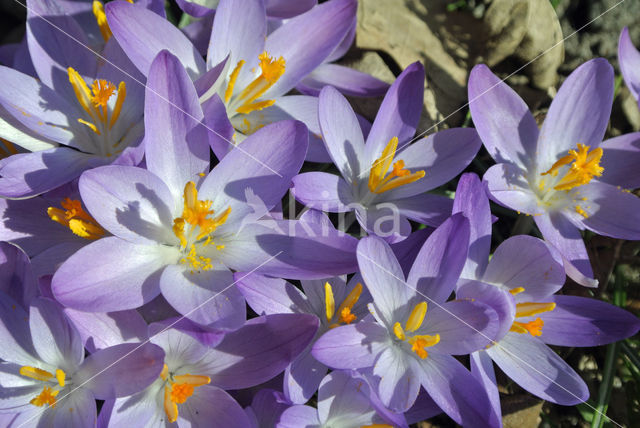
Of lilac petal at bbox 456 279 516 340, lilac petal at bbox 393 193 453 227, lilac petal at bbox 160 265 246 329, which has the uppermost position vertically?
lilac petal at bbox 393 193 453 227

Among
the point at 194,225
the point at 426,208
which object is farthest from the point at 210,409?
the point at 426,208

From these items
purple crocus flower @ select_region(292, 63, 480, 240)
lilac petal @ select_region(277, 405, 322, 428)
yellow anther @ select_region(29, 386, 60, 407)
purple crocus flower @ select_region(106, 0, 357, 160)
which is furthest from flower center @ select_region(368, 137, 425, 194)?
yellow anther @ select_region(29, 386, 60, 407)

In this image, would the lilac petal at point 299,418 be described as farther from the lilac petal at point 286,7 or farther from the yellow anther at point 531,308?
the lilac petal at point 286,7

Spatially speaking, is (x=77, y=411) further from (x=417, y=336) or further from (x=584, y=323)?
(x=584, y=323)

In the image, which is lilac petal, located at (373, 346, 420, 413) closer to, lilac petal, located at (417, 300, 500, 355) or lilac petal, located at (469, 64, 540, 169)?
lilac petal, located at (417, 300, 500, 355)

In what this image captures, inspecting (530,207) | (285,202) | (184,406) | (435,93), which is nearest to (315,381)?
(184,406)

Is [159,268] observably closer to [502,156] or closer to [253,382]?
[253,382]

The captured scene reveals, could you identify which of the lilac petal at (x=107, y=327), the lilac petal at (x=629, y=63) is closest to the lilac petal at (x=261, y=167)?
the lilac petal at (x=107, y=327)
